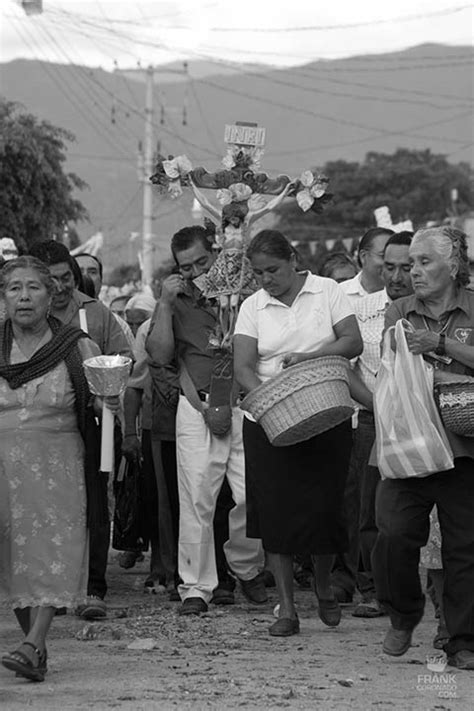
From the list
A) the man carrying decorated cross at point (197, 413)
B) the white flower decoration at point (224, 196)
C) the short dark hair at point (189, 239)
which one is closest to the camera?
the man carrying decorated cross at point (197, 413)

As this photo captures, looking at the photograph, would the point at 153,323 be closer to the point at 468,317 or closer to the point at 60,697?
the point at 468,317

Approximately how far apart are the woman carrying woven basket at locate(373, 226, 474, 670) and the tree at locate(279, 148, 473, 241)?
223 ft

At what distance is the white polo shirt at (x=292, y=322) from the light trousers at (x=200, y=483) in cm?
101

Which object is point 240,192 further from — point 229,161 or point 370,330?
point 370,330

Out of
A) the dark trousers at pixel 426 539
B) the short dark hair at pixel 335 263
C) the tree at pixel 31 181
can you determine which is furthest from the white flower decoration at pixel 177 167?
the tree at pixel 31 181

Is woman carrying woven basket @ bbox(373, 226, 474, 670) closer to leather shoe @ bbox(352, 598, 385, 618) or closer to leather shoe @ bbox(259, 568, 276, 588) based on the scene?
leather shoe @ bbox(352, 598, 385, 618)

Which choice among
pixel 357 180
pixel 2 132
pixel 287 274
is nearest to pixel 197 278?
pixel 287 274

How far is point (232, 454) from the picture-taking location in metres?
9.59

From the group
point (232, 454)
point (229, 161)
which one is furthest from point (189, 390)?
point (229, 161)

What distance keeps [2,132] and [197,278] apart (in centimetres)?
2088

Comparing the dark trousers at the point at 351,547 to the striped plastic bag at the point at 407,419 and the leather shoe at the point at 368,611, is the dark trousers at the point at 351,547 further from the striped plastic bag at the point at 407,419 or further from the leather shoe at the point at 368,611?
the striped plastic bag at the point at 407,419

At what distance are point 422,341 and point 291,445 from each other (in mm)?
1406

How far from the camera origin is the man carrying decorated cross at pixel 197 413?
945 cm

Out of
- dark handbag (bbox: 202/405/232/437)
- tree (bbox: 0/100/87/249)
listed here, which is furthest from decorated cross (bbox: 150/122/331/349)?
tree (bbox: 0/100/87/249)
